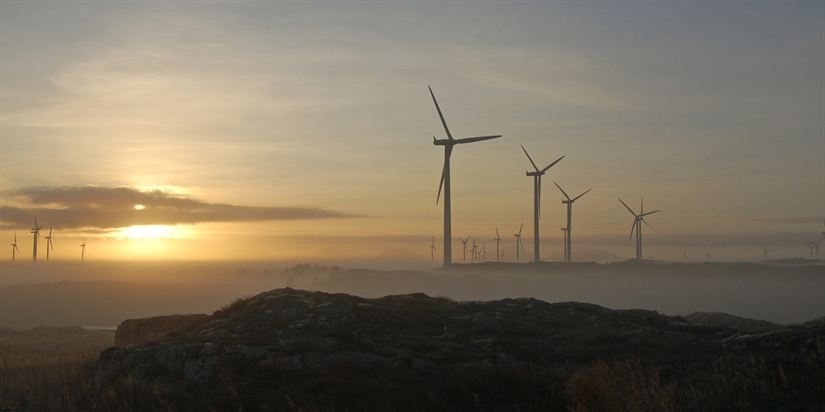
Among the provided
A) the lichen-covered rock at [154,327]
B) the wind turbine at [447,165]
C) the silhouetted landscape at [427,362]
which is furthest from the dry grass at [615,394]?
the wind turbine at [447,165]

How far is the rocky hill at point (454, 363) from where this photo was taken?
1241 cm

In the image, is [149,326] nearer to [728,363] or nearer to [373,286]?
[728,363]

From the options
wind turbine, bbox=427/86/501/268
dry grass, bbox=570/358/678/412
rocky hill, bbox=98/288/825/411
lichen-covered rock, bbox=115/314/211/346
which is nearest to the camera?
dry grass, bbox=570/358/678/412

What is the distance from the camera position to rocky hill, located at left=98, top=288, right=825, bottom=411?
12414 mm

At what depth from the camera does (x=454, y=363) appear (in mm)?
16938

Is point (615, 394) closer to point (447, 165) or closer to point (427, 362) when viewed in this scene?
point (427, 362)

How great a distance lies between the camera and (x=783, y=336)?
17672 millimetres

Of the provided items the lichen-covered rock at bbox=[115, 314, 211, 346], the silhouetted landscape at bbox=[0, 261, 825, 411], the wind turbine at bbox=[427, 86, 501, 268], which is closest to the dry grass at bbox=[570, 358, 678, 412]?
the silhouetted landscape at bbox=[0, 261, 825, 411]

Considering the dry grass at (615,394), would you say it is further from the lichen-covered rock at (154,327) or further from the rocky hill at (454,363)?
the lichen-covered rock at (154,327)

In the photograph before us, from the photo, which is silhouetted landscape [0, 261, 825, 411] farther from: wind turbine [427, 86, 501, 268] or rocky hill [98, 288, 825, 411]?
wind turbine [427, 86, 501, 268]

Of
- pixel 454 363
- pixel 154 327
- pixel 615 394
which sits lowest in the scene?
pixel 154 327

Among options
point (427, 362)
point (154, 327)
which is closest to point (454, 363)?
point (427, 362)

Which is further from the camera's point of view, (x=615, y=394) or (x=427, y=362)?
(x=427, y=362)

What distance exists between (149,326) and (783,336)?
79.0 feet
